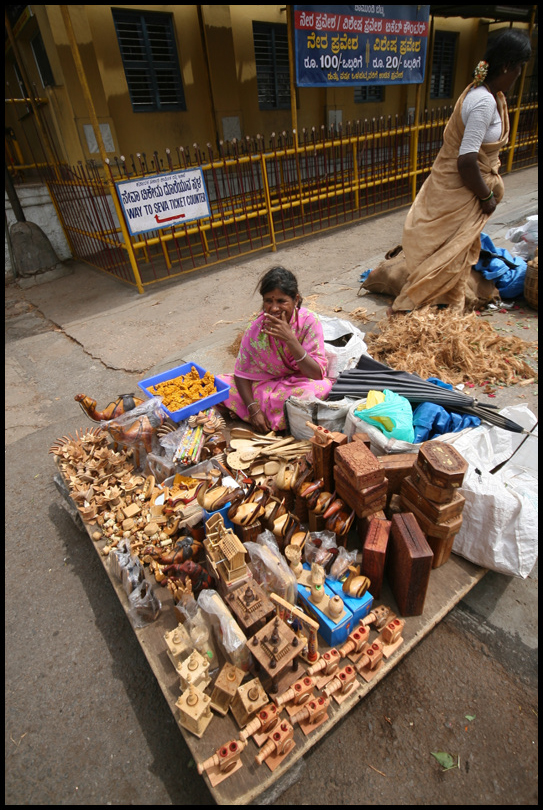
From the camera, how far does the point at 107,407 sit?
286 cm

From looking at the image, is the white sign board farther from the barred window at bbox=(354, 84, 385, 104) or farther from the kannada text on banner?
the barred window at bbox=(354, 84, 385, 104)

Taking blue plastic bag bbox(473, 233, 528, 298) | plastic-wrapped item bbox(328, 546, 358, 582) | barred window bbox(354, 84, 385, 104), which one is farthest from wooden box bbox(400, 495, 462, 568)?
barred window bbox(354, 84, 385, 104)

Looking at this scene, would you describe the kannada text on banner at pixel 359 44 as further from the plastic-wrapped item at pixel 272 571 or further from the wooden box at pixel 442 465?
the plastic-wrapped item at pixel 272 571

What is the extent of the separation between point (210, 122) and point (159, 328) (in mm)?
7223

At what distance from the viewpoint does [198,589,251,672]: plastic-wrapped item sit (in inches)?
61.4

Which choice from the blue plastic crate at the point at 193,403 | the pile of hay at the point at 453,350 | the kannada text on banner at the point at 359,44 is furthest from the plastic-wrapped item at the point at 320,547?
the kannada text on banner at the point at 359,44

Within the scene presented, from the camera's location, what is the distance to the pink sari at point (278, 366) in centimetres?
278

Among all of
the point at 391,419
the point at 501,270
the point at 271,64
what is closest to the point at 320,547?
the point at 391,419

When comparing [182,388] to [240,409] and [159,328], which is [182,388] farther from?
[159,328]

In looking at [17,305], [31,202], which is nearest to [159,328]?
[17,305]

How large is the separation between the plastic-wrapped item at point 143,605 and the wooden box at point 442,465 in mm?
1311

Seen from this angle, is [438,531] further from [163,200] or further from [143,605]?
[163,200]

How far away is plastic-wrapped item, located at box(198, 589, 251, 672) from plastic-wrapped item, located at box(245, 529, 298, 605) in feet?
0.67

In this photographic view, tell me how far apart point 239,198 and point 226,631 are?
730 cm
